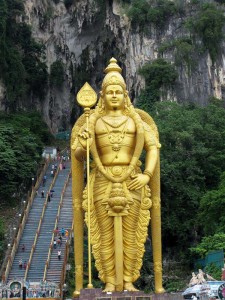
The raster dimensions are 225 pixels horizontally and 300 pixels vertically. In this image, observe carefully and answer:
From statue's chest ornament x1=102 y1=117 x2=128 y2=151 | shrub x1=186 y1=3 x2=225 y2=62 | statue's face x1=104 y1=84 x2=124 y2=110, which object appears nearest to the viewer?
statue's chest ornament x1=102 y1=117 x2=128 y2=151

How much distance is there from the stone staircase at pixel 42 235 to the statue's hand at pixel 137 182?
23.6 ft

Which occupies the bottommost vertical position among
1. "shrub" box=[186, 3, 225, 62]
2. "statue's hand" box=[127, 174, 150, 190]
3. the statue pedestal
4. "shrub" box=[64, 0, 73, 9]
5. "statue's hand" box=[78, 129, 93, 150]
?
the statue pedestal

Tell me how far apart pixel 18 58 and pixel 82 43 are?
571 centimetres

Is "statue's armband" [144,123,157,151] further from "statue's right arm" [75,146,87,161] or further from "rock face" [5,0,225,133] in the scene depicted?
"rock face" [5,0,225,133]

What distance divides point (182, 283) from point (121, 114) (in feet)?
23.7

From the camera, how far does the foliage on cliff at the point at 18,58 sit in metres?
30.4

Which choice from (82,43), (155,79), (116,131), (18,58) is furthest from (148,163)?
(82,43)

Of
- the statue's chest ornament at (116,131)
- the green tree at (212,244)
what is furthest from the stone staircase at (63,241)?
the statue's chest ornament at (116,131)

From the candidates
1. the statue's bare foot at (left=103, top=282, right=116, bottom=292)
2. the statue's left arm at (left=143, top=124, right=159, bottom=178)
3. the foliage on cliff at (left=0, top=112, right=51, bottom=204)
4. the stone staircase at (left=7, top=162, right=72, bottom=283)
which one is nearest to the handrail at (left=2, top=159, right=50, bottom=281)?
the stone staircase at (left=7, top=162, right=72, bottom=283)

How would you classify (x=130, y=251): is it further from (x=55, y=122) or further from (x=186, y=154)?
(x=55, y=122)

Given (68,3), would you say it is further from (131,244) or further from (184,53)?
(131,244)

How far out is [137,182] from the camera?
414 inches

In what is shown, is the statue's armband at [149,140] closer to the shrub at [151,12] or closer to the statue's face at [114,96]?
the statue's face at [114,96]

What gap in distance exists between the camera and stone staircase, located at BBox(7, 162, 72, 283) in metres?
17.9
